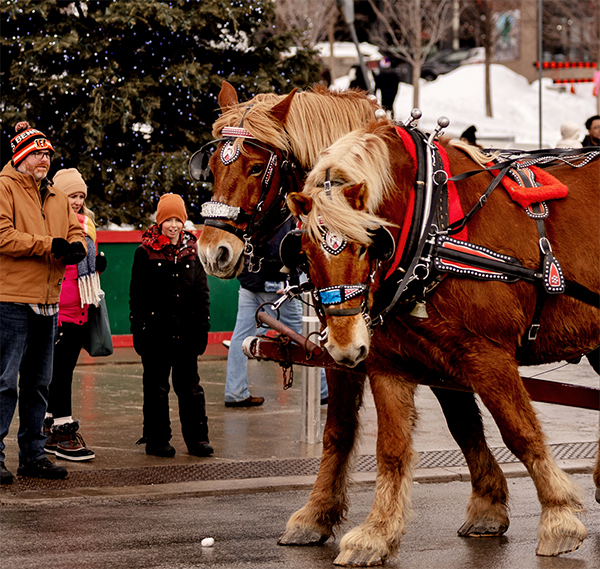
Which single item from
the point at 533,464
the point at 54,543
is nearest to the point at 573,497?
the point at 533,464

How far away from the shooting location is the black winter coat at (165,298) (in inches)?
283

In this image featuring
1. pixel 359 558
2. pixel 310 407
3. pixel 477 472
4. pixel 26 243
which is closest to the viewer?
pixel 359 558

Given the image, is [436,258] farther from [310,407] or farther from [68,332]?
[68,332]

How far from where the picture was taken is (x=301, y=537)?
501 cm

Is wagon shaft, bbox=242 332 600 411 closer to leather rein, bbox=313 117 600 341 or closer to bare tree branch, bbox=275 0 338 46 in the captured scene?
leather rein, bbox=313 117 600 341

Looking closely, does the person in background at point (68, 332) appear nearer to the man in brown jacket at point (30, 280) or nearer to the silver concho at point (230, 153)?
the man in brown jacket at point (30, 280)

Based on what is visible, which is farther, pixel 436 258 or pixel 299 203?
pixel 436 258

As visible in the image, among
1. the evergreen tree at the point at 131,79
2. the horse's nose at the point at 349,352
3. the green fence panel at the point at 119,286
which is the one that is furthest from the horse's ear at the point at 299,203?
the evergreen tree at the point at 131,79

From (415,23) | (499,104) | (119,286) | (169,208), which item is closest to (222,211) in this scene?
(169,208)

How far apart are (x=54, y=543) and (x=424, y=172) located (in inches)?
100

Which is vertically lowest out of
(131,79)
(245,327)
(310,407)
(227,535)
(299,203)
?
(310,407)

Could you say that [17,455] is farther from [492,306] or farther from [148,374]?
[492,306]

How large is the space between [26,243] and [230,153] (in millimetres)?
1752

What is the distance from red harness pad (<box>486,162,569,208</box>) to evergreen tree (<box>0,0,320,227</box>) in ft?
29.2
